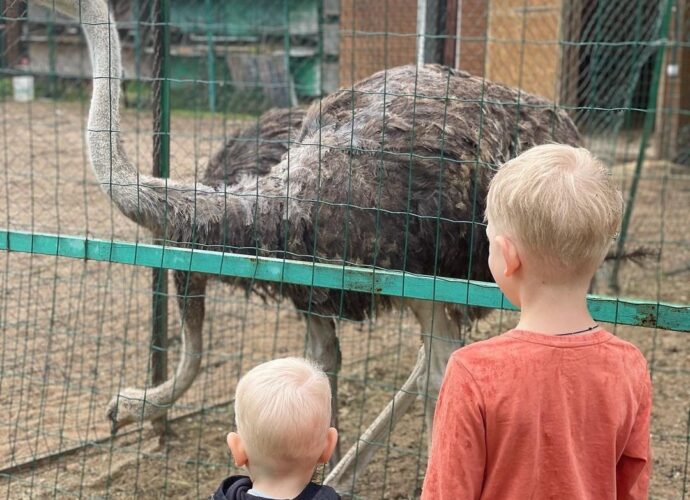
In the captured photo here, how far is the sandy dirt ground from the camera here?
416cm

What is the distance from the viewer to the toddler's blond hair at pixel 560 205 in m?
1.64

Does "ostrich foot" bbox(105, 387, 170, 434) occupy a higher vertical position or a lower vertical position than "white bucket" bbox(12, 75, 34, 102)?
lower

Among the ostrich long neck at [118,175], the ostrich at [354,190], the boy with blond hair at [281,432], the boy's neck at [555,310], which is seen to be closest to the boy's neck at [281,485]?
the boy with blond hair at [281,432]

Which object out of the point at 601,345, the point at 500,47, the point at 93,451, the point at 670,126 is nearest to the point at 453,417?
the point at 601,345

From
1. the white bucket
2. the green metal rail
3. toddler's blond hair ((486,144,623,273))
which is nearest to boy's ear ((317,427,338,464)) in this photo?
toddler's blond hair ((486,144,623,273))

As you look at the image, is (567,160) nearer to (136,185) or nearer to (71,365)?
(136,185)

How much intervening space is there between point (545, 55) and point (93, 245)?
7902mm

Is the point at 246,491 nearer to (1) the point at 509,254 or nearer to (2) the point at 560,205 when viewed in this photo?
(1) the point at 509,254

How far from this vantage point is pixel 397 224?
359 centimetres

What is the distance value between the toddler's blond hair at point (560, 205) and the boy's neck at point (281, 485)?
623mm

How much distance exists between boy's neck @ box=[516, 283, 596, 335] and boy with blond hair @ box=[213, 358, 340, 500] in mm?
419

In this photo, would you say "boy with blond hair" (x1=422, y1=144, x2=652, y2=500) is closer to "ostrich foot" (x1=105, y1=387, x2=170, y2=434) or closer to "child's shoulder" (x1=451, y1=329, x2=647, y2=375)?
"child's shoulder" (x1=451, y1=329, x2=647, y2=375)

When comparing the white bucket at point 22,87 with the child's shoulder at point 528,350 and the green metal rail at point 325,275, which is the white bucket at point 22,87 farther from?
the child's shoulder at point 528,350

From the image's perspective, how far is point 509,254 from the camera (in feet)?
5.57
